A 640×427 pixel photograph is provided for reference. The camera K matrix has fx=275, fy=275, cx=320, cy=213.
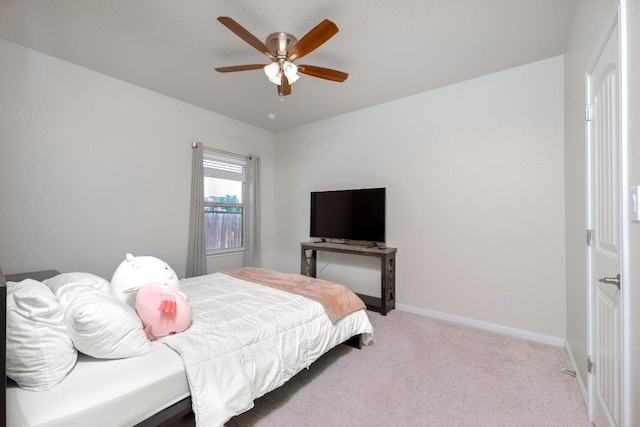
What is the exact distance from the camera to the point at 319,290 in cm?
238

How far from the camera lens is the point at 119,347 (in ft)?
4.15

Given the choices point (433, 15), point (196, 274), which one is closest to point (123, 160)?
point (196, 274)

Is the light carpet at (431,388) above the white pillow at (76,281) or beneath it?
beneath

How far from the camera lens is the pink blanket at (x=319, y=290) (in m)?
2.18

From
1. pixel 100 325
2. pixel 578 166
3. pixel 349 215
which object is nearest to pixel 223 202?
pixel 349 215

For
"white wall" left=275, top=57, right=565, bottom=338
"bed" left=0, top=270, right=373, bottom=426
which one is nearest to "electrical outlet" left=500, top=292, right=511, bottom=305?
"white wall" left=275, top=57, right=565, bottom=338

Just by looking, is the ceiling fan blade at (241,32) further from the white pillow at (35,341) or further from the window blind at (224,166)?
the window blind at (224,166)

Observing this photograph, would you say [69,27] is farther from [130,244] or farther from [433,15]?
[433,15]

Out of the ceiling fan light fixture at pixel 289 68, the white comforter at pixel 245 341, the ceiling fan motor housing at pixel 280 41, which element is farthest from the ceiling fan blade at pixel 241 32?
the white comforter at pixel 245 341

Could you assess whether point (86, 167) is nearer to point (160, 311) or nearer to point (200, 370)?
point (160, 311)

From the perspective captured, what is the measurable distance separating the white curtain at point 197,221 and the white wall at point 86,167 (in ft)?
0.29

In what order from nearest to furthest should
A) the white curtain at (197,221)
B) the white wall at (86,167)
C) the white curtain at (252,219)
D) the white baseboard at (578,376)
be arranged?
the white baseboard at (578,376) → the white wall at (86,167) → the white curtain at (197,221) → the white curtain at (252,219)

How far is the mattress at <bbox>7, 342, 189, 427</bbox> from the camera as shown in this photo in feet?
3.18

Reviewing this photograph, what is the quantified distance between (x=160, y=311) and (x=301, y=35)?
2267mm
